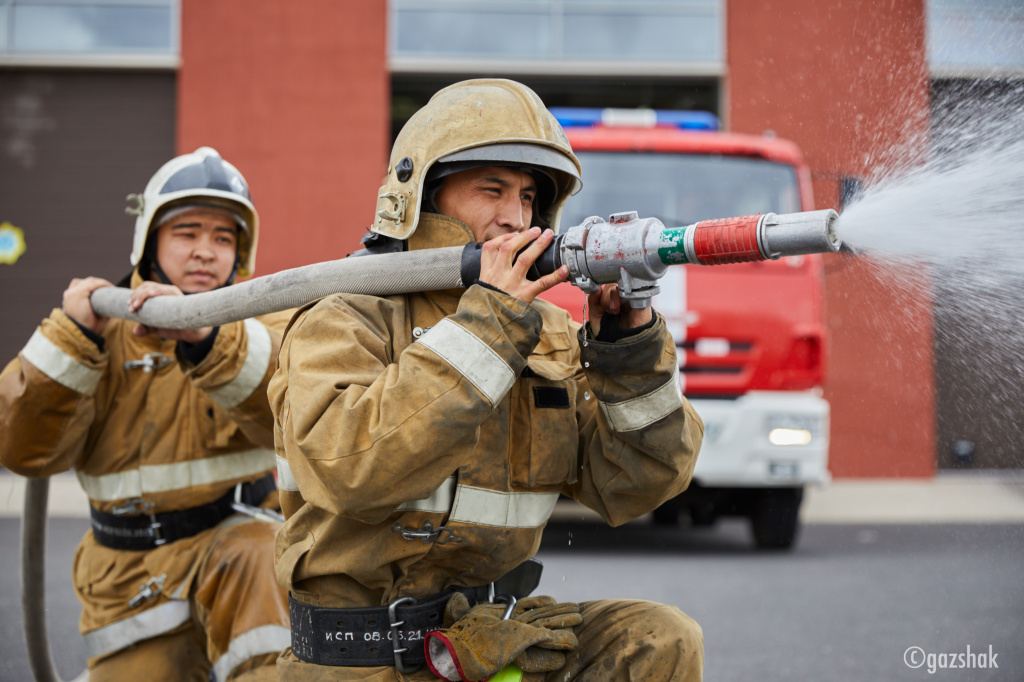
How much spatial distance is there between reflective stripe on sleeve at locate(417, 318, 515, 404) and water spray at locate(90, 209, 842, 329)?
0.23m

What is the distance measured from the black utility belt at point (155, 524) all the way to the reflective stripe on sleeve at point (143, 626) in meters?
0.21

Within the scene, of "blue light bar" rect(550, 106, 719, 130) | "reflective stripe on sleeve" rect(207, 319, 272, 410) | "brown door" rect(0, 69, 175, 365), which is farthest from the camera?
"brown door" rect(0, 69, 175, 365)

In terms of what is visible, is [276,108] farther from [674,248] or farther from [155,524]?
[674,248]

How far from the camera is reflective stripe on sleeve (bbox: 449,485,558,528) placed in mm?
2156

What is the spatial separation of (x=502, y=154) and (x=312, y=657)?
1159mm

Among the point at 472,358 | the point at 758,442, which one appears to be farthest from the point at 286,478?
the point at 758,442

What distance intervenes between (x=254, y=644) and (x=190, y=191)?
57.7 inches

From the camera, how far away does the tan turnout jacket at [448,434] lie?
191cm

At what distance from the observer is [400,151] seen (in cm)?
241

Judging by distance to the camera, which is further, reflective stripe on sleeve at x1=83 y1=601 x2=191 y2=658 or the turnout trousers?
reflective stripe on sleeve at x1=83 y1=601 x2=191 y2=658

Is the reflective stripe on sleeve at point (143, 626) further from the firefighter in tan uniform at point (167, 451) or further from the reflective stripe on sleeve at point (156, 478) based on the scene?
the reflective stripe on sleeve at point (156, 478)

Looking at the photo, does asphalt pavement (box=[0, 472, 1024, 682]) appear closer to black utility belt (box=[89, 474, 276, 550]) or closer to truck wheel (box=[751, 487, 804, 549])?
truck wheel (box=[751, 487, 804, 549])

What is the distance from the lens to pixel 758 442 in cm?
702

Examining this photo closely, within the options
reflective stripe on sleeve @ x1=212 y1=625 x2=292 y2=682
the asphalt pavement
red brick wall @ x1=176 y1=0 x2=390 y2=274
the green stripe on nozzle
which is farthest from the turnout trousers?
red brick wall @ x1=176 y1=0 x2=390 y2=274
